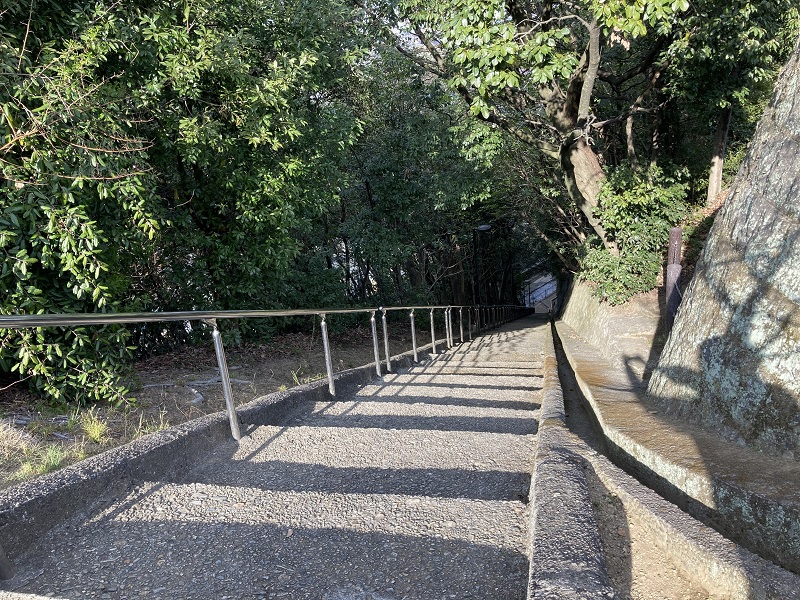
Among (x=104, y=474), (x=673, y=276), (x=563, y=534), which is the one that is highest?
(x=673, y=276)

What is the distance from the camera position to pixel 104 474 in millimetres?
1889

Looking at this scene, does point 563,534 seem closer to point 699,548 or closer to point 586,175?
point 699,548

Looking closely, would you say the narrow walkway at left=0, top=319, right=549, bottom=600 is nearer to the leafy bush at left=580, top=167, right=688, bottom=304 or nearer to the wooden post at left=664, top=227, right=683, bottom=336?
the wooden post at left=664, top=227, right=683, bottom=336

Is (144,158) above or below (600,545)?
above

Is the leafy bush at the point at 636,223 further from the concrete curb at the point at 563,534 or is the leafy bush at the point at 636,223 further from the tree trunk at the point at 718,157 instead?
the concrete curb at the point at 563,534

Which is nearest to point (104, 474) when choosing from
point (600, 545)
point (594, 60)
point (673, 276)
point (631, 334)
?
point (600, 545)

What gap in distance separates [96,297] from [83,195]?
30.1 inches

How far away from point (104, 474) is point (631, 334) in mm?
6090

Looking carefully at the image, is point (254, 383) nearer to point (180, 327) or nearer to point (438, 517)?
point (180, 327)

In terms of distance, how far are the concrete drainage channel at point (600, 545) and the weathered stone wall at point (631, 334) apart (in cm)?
307

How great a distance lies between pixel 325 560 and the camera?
4.81 feet

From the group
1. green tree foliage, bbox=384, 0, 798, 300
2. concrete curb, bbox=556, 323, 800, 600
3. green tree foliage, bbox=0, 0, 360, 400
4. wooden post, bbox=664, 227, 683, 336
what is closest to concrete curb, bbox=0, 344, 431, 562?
green tree foliage, bbox=0, 0, 360, 400

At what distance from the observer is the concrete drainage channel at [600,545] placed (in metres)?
1.21

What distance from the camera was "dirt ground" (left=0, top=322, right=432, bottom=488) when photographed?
2644 mm
